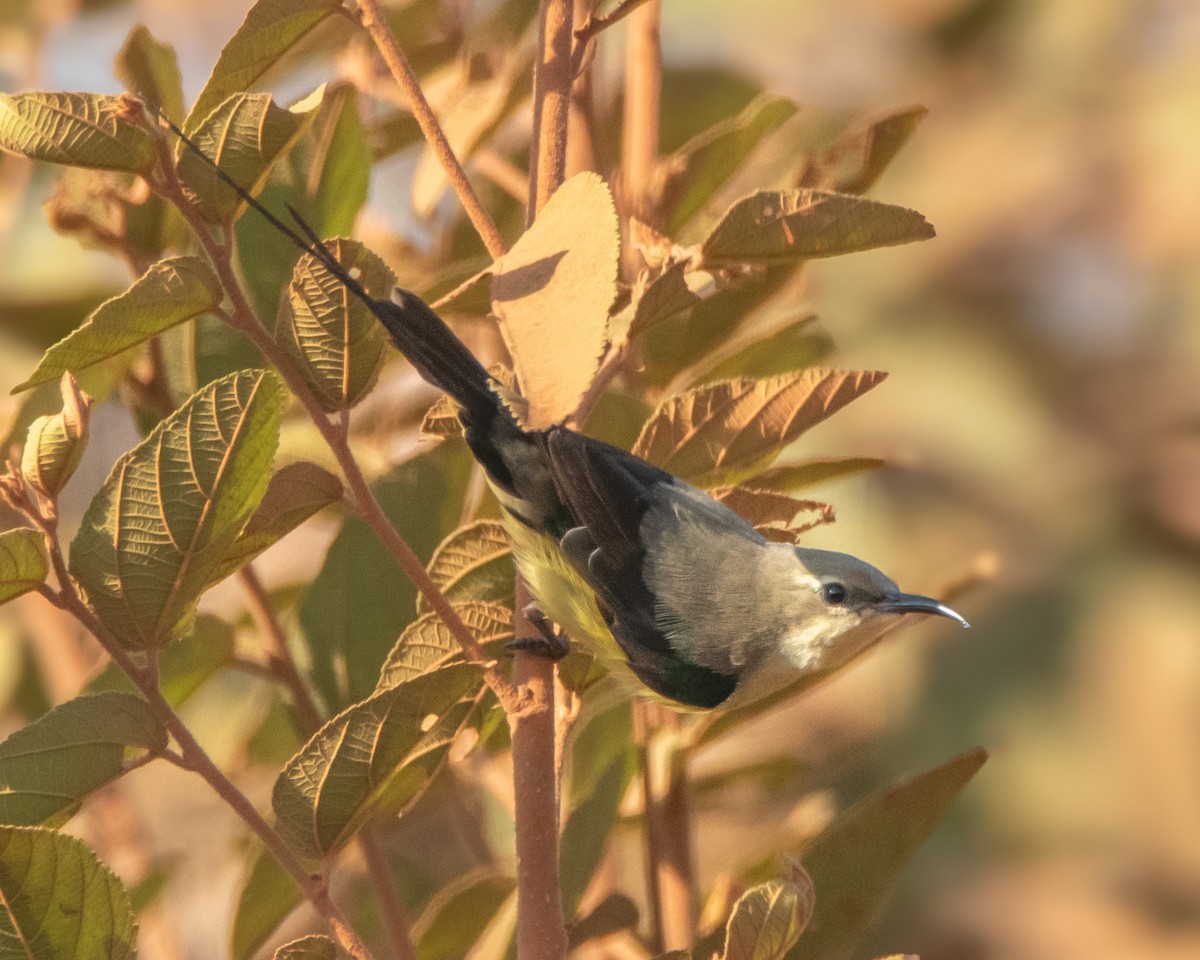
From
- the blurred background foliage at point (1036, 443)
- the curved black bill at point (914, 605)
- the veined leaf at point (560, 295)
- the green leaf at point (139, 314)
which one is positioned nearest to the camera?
the veined leaf at point (560, 295)

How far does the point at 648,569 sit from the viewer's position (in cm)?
112

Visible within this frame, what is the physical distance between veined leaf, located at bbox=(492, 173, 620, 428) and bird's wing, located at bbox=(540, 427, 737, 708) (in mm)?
243

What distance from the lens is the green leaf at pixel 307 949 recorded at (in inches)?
28.5

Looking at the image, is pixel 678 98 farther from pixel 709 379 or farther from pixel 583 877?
pixel 583 877

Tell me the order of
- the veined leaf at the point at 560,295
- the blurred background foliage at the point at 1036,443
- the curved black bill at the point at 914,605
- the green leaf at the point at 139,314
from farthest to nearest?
the blurred background foliage at the point at 1036,443, the curved black bill at the point at 914,605, the green leaf at the point at 139,314, the veined leaf at the point at 560,295

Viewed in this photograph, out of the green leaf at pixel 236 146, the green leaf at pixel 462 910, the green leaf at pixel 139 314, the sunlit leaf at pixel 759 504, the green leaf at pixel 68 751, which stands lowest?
the green leaf at pixel 462 910

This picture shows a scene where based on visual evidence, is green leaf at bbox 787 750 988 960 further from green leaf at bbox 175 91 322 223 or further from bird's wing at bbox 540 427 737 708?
green leaf at bbox 175 91 322 223

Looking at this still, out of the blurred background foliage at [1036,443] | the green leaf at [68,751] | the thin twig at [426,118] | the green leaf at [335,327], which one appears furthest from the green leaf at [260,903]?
the blurred background foliage at [1036,443]

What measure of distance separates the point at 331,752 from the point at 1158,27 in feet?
9.90

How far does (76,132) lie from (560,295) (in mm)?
273

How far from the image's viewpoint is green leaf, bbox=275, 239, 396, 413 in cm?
78

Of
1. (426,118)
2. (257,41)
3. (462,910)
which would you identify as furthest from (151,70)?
(462,910)

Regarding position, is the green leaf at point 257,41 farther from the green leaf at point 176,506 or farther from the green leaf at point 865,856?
the green leaf at point 865,856

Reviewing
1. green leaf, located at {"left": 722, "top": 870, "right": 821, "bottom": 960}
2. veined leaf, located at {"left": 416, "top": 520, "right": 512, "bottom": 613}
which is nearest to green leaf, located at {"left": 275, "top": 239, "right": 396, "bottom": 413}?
veined leaf, located at {"left": 416, "top": 520, "right": 512, "bottom": 613}
